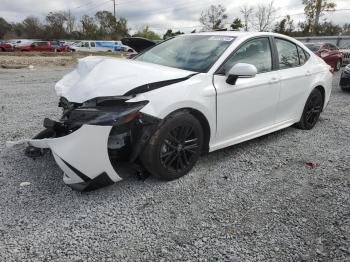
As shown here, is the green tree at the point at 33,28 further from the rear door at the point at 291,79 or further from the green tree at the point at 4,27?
the rear door at the point at 291,79

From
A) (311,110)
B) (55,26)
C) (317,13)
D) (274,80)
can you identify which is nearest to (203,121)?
(274,80)

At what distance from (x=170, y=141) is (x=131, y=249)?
1.14 metres

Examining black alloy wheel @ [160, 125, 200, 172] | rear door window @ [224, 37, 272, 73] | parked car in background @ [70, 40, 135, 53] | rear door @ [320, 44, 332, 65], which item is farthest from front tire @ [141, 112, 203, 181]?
parked car in background @ [70, 40, 135, 53]

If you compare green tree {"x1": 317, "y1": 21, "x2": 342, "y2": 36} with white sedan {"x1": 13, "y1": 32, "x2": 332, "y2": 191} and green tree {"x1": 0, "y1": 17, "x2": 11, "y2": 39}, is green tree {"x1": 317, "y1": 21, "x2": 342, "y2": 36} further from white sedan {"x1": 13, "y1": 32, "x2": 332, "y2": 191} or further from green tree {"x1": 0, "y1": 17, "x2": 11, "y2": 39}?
green tree {"x1": 0, "y1": 17, "x2": 11, "y2": 39}

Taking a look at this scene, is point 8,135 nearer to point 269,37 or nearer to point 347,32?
point 269,37

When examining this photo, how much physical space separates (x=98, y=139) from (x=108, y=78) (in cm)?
67

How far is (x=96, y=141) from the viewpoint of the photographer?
2.71m

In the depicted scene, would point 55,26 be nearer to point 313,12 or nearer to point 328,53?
point 313,12

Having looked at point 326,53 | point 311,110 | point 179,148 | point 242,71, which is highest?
point 326,53

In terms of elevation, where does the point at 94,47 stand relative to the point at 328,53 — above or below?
above

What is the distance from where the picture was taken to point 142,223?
2.66 meters

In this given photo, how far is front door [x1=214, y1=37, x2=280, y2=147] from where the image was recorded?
353 centimetres

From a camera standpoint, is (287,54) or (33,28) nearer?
(287,54)

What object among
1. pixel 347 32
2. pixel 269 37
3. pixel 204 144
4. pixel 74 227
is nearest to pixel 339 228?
pixel 204 144
